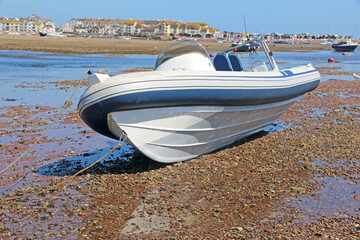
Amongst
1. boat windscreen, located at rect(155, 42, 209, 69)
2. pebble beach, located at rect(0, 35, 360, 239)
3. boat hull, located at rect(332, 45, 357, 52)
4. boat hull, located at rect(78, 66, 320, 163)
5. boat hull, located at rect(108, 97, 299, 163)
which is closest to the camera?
pebble beach, located at rect(0, 35, 360, 239)

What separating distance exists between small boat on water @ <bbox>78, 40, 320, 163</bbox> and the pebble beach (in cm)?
52

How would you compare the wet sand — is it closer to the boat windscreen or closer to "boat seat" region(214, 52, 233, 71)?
"boat seat" region(214, 52, 233, 71)

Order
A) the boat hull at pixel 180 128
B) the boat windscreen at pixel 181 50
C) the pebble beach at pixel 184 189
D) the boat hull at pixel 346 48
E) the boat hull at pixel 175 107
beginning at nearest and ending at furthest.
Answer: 1. the pebble beach at pixel 184 189
2. the boat hull at pixel 175 107
3. the boat hull at pixel 180 128
4. the boat windscreen at pixel 181 50
5. the boat hull at pixel 346 48

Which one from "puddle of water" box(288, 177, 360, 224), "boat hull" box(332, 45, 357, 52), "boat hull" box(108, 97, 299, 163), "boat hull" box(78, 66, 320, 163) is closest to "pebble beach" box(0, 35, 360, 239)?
"puddle of water" box(288, 177, 360, 224)

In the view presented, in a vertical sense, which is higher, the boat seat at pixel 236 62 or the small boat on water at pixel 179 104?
the boat seat at pixel 236 62

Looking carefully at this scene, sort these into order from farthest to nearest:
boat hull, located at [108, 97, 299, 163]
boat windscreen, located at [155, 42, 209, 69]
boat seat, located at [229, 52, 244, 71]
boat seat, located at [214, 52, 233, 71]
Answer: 1. boat seat, located at [229, 52, 244, 71]
2. boat seat, located at [214, 52, 233, 71]
3. boat windscreen, located at [155, 42, 209, 69]
4. boat hull, located at [108, 97, 299, 163]

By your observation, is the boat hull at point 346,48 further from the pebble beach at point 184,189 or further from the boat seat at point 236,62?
the boat seat at point 236,62

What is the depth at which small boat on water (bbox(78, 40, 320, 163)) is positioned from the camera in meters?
6.61

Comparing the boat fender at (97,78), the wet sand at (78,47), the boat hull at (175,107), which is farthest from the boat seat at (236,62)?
the wet sand at (78,47)

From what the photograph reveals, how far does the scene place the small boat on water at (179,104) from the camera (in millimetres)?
6613

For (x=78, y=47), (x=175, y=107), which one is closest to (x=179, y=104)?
(x=175, y=107)

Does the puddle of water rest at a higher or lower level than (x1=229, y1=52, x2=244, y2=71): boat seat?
lower

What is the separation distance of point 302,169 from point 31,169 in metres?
4.71

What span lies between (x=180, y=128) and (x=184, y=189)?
1.08 m
